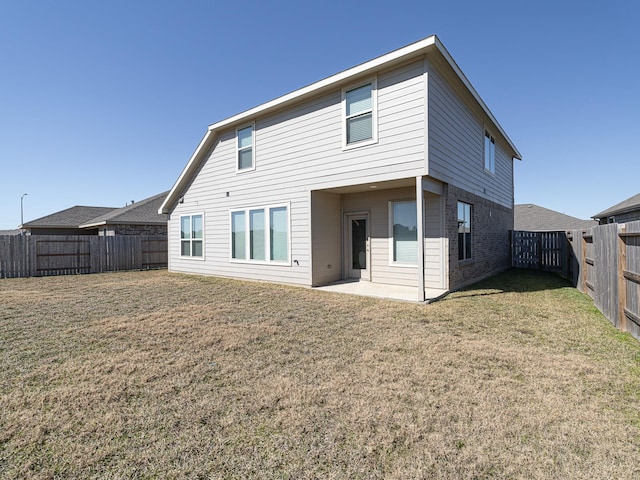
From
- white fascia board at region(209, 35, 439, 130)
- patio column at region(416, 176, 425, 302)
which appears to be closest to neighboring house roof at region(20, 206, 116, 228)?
white fascia board at region(209, 35, 439, 130)

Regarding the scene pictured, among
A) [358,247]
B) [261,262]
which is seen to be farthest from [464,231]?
[261,262]

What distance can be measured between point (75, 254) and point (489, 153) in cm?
1933

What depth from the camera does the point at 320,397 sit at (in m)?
2.89

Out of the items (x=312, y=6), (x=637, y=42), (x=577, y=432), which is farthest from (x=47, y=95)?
(x=637, y=42)

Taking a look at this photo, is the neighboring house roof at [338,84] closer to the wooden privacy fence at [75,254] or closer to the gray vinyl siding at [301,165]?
the gray vinyl siding at [301,165]

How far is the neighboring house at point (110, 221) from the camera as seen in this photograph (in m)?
19.2

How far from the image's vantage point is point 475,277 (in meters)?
10.3

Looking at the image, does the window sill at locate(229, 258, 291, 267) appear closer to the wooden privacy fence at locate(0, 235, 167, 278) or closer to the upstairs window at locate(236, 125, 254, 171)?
the upstairs window at locate(236, 125, 254, 171)

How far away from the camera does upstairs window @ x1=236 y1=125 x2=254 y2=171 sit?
11.0m

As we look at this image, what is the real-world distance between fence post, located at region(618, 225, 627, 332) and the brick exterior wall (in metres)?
3.51

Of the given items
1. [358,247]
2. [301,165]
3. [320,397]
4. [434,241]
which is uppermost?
[301,165]

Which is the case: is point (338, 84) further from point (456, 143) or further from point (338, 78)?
point (456, 143)

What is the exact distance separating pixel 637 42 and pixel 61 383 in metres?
16.6

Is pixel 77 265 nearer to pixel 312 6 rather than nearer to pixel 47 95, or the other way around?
pixel 47 95
